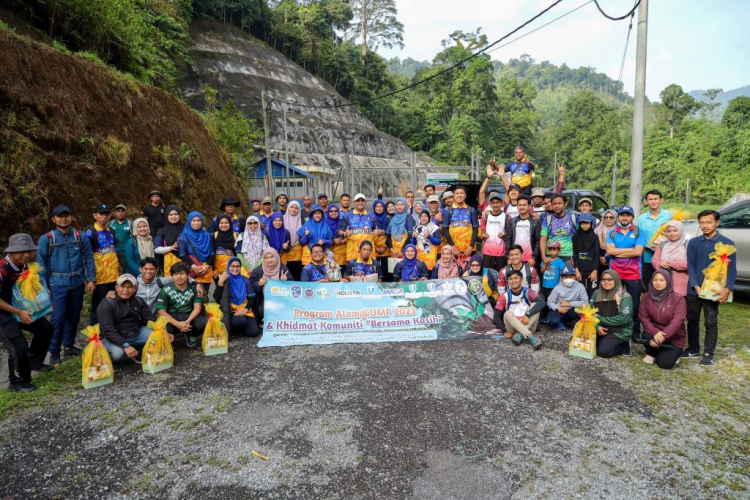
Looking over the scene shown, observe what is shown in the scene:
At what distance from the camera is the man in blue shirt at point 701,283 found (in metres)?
4.91

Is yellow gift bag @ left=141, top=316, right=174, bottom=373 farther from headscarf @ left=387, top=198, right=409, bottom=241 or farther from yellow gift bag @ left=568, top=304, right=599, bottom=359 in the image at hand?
yellow gift bag @ left=568, top=304, right=599, bottom=359

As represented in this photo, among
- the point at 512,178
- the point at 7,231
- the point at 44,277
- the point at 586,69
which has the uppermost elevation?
the point at 586,69

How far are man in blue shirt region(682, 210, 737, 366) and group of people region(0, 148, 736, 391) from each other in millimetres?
15

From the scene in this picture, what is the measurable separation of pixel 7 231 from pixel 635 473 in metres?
8.64

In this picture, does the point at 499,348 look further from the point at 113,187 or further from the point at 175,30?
the point at 175,30

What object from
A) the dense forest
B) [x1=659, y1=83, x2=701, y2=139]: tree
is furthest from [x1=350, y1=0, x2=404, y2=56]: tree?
[x1=659, y1=83, x2=701, y2=139]: tree

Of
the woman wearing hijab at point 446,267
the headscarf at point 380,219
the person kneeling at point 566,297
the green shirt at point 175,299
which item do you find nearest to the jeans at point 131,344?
the green shirt at point 175,299

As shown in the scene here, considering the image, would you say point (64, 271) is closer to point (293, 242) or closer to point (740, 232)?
point (293, 242)

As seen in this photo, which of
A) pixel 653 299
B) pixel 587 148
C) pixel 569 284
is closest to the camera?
pixel 653 299

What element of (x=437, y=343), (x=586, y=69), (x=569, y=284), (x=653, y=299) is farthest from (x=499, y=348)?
(x=586, y=69)

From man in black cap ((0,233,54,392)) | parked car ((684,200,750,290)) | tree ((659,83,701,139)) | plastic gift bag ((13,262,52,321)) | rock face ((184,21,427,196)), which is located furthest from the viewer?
tree ((659,83,701,139))

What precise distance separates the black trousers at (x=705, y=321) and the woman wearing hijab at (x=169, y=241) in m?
6.76

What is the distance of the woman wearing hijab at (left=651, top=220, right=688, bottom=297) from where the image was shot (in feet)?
17.8

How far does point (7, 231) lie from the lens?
674 centimetres
